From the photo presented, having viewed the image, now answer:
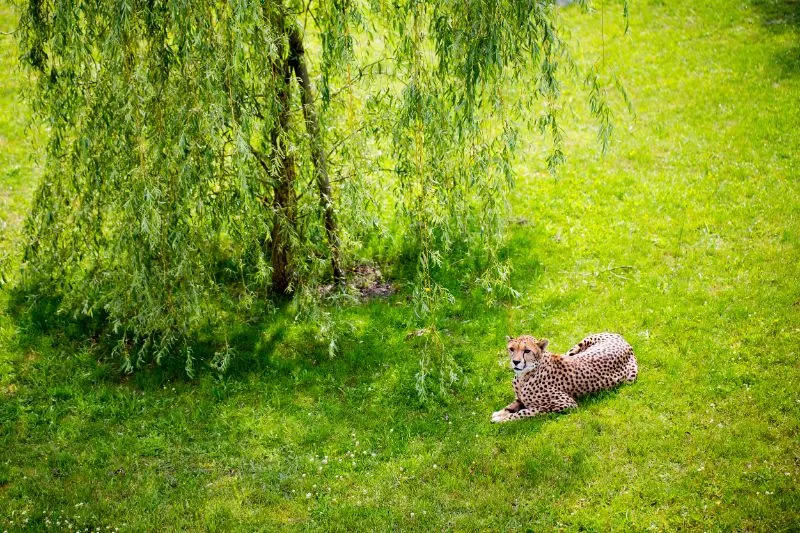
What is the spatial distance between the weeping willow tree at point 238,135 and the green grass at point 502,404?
0.87 meters

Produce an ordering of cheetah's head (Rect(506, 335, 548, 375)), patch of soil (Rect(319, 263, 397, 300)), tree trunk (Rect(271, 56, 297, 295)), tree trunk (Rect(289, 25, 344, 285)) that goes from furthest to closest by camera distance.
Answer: patch of soil (Rect(319, 263, 397, 300)) → tree trunk (Rect(289, 25, 344, 285)) → tree trunk (Rect(271, 56, 297, 295)) → cheetah's head (Rect(506, 335, 548, 375))

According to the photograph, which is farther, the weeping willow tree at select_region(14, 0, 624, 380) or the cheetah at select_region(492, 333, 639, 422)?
the cheetah at select_region(492, 333, 639, 422)

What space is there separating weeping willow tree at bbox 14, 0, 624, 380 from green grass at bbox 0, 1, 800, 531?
866 millimetres

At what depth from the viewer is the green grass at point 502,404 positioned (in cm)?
690

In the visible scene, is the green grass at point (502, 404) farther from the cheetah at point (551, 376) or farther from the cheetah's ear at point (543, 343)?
the cheetah's ear at point (543, 343)

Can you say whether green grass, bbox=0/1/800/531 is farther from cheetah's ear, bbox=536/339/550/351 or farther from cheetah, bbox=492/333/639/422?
cheetah's ear, bbox=536/339/550/351

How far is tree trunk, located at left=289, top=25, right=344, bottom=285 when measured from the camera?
883 cm

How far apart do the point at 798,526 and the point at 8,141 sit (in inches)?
558

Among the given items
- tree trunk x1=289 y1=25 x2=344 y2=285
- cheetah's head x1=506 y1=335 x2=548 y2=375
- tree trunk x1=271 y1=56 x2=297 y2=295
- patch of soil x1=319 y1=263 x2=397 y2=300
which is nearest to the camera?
cheetah's head x1=506 y1=335 x2=548 y2=375

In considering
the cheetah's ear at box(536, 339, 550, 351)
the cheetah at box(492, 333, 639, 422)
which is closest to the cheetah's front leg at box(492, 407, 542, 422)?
the cheetah at box(492, 333, 639, 422)

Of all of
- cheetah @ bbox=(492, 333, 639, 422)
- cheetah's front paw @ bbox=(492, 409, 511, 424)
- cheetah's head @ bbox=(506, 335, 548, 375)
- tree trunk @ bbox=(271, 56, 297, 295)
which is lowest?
cheetah's front paw @ bbox=(492, 409, 511, 424)

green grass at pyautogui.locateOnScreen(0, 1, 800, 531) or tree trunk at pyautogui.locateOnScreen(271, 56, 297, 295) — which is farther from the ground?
tree trunk at pyautogui.locateOnScreen(271, 56, 297, 295)

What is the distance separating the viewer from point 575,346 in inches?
340

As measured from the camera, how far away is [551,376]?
7.94m
